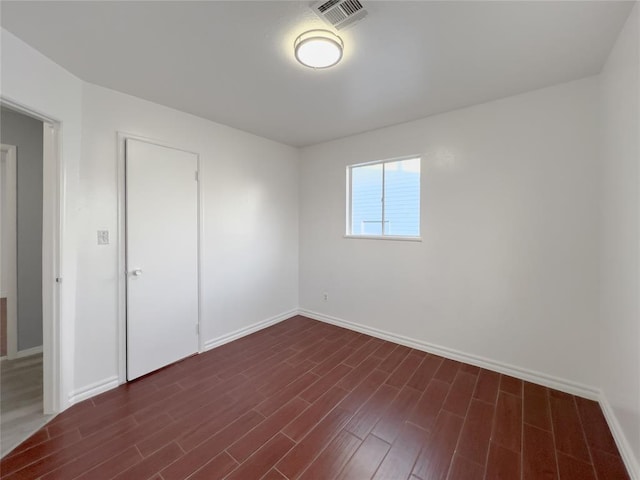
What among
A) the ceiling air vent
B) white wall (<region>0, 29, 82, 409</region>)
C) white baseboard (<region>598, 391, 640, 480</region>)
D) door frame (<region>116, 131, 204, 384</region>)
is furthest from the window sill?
white wall (<region>0, 29, 82, 409</region>)

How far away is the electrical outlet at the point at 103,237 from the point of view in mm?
2244

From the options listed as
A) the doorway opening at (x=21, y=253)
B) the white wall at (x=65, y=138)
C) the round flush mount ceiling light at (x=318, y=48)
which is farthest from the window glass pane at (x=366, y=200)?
the doorway opening at (x=21, y=253)

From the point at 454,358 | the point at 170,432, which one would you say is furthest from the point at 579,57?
the point at 170,432

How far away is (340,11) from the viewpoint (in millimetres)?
1430

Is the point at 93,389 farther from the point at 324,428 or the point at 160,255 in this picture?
the point at 324,428

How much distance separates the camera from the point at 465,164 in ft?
8.80

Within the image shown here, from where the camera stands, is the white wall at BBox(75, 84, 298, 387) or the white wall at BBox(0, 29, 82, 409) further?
the white wall at BBox(75, 84, 298, 387)

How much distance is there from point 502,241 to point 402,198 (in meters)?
1.12

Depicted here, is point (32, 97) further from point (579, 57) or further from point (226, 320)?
point (579, 57)

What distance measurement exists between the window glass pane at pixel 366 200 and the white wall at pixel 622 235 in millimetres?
A: 1968

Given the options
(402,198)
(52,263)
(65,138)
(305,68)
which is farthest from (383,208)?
(52,263)

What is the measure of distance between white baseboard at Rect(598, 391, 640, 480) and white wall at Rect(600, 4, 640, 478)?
0.02 metres

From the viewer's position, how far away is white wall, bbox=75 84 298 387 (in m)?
2.19

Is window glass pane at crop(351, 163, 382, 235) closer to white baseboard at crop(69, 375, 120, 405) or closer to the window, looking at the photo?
the window
